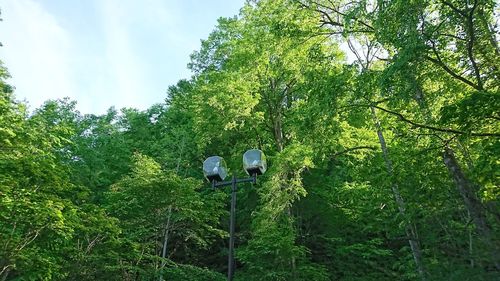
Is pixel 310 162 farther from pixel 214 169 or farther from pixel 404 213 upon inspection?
pixel 214 169

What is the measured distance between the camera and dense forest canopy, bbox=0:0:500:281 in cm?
790

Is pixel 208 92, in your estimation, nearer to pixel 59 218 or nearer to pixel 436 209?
pixel 59 218

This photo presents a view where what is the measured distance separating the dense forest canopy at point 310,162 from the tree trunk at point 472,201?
0.04m

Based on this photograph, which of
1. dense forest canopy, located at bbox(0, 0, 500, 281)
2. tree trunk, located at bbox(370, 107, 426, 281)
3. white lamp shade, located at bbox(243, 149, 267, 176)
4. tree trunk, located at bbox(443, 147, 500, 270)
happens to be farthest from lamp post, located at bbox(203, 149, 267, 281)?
tree trunk, located at bbox(370, 107, 426, 281)

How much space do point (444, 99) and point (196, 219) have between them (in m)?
10.0

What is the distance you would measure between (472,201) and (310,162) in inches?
305

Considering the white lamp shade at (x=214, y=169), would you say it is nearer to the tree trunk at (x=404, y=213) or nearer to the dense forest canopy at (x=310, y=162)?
the dense forest canopy at (x=310, y=162)

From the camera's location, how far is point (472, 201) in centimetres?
746

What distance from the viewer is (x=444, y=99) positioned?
9570 millimetres

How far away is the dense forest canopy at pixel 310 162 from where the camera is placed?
311 inches

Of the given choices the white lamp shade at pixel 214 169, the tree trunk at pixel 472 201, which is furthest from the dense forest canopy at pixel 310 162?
the white lamp shade at pixel 214 169

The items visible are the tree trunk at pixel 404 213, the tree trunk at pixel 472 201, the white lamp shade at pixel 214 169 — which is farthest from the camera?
the tree trunk at pixel 404 213

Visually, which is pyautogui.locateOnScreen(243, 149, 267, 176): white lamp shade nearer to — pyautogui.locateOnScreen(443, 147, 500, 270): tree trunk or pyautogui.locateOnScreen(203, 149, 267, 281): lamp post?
pyautogui.locateOnScreen(203, 149, 267, 281): lamp post

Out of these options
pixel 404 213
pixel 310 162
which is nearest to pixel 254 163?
pixel 404 213
